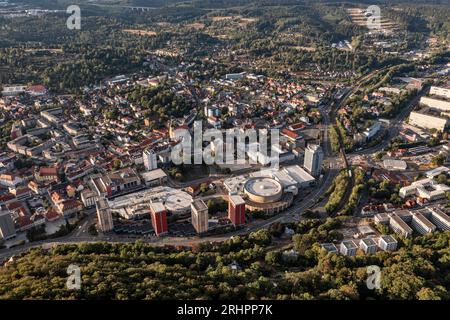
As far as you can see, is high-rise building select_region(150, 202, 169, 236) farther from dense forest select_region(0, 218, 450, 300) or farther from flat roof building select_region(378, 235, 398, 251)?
flat roof building select_region(378, 235, 398, 251)

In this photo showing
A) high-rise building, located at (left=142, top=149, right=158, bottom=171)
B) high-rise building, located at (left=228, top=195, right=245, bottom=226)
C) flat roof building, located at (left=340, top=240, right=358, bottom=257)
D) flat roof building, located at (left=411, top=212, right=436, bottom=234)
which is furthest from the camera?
high-rise building, located at (left=142, top=149, right=158, bottom=171)

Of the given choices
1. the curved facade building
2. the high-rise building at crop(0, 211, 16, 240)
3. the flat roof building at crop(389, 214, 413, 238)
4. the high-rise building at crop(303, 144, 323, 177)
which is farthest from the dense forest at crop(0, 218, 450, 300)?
the high-rise building at crop(303, 144, 323, 177)

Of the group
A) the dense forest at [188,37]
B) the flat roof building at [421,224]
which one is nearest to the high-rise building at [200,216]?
the flat roof building at [421,224]

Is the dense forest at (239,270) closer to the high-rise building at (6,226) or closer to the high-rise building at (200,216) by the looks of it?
the high-rise building at (200,216)

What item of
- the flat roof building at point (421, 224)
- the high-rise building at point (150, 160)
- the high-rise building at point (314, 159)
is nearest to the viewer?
the flat roof building at point (421, 224)

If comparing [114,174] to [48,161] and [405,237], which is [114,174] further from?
[405,237]
